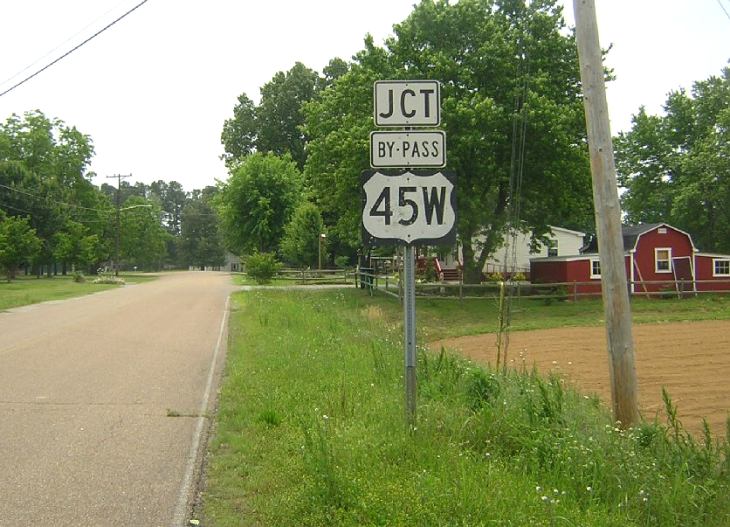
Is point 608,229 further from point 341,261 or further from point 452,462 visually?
point 341,261

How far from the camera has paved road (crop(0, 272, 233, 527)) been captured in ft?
17.0

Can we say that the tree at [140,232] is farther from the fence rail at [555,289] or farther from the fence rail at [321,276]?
the fence rail at [555,289]

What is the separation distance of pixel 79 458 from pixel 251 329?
10.8 metres

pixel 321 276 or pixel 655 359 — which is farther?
pixel 321 276

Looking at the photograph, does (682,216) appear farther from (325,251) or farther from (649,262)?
(325,251)

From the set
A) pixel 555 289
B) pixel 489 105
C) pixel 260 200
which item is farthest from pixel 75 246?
pixel 489 105

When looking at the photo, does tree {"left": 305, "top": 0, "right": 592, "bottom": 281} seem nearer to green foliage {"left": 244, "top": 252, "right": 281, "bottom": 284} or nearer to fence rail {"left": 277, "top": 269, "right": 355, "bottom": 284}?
green foliage {"left": 244, "top": 252, "right": 281, "bottom": 284}

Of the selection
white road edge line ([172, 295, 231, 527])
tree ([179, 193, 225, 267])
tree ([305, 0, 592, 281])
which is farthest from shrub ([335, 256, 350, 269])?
tree ([179, 193, 225, 267])

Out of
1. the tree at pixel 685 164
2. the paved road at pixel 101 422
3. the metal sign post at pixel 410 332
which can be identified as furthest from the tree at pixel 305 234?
the metal sign post at pixel 410 332

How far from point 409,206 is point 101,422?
4393 millimetres

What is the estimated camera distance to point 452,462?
205 inches

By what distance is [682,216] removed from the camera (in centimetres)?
4612

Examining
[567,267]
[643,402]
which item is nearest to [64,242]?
[567,267]

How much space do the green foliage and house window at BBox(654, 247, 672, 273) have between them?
2454 centimetres
